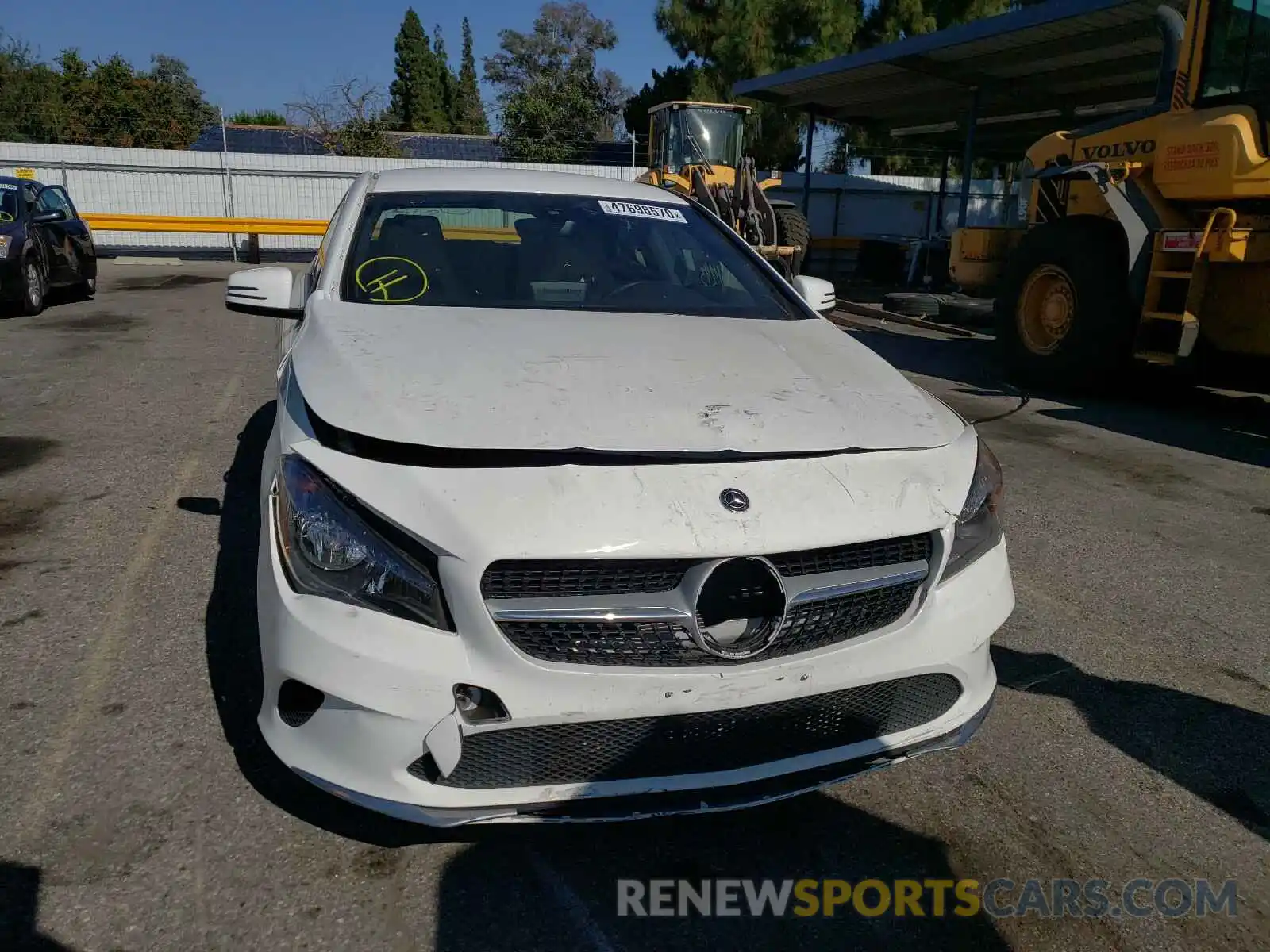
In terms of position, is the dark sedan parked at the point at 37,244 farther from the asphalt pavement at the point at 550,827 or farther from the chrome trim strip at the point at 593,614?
the chrome trim strip at the point at 593,614

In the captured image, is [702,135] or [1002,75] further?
[702,135]

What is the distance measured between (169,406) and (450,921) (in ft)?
18.5

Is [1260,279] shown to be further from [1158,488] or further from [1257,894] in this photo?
[1257,894]

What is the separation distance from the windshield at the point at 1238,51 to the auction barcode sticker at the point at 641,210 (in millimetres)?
5136

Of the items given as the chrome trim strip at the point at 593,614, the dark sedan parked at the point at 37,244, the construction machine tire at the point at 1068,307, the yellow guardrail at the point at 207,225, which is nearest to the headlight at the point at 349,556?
the chrome trim strip at the point at 593,614

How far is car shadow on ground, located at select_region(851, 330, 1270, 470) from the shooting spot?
6.85 metres

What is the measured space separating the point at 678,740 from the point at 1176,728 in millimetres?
1818

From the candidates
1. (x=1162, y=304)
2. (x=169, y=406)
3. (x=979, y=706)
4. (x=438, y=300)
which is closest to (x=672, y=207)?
(x=438, y=300)

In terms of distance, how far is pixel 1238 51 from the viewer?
6969mm

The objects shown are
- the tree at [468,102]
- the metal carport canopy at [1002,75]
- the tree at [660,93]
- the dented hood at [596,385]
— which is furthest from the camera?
the tree at [468,102]

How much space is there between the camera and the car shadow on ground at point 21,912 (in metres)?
1.95

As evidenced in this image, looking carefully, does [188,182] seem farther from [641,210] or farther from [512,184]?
[641,210]

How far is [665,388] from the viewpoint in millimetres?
2504

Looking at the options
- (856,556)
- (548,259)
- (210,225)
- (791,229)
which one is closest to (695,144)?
(791,229)
